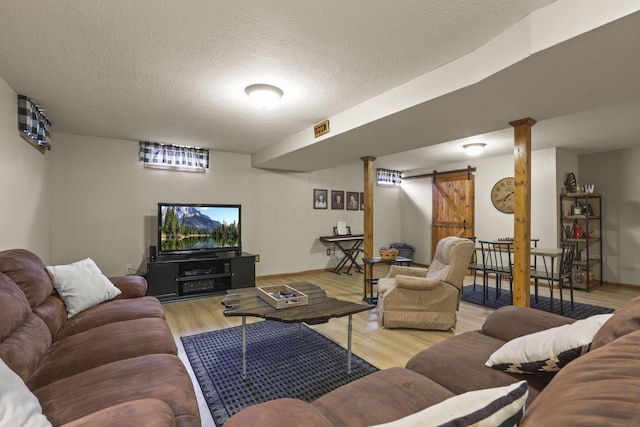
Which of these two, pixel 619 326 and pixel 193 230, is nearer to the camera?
pixel 619 326

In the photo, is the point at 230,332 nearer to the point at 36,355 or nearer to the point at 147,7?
the point at 36,355

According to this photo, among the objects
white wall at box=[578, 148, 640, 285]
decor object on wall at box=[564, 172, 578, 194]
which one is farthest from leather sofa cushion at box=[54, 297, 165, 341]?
white wall at box=[578, 148, 640, 285]

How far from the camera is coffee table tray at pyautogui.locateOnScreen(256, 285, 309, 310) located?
2328 mm

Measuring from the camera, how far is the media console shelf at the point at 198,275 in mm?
4230

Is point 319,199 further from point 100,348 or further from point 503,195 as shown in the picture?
point 100,348

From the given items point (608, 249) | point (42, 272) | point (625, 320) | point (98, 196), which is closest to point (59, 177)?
point (98, 196)

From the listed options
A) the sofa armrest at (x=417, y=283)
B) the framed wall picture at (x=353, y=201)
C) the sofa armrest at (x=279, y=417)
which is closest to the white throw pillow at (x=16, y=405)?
the sofa armrest at (x=279, y=417)

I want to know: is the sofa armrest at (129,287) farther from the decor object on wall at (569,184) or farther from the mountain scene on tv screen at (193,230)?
the decor object on wall at (569,184)

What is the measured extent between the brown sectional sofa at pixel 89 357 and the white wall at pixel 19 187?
36.6 inches

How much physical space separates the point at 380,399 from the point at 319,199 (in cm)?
538

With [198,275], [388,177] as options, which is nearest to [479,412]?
[198,275]

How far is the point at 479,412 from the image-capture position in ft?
2.08

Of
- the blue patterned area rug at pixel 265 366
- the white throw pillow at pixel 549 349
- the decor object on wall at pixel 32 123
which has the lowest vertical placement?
the blue patterned area rug at pixel 265 366

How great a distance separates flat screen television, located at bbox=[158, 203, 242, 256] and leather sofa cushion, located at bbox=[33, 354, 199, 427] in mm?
3253
